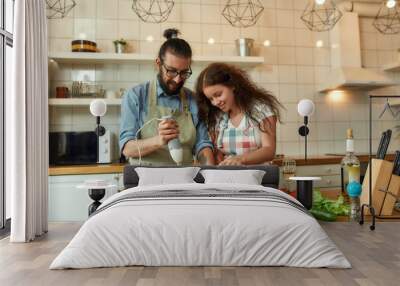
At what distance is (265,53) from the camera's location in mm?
5516

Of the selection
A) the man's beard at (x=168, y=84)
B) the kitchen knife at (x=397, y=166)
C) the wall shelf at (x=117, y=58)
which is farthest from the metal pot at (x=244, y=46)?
the kitchen knife at (x=397, y=166)

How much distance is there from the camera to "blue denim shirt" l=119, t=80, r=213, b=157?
431 centimetres

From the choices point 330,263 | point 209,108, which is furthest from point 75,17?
point 330,263

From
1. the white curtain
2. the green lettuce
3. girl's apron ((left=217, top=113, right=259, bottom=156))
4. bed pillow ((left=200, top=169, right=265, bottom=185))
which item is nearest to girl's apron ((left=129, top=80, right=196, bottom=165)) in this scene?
girl's apron ((left=217, top=113, right=259, bottom=156))

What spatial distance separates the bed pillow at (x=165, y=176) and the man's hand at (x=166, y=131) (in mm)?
447

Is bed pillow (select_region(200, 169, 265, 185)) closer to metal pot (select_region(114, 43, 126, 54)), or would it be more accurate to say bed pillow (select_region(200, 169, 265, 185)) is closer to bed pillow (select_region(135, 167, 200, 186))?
bed pillow (select_region(135, 167, 200, 186))

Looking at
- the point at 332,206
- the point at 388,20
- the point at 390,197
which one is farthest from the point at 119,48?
the point at 388,20

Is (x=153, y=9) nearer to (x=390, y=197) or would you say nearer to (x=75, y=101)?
(x=75, y=101)

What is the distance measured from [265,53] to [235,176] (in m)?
2.38

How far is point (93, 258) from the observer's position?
2.55m

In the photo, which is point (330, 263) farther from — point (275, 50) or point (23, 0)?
point (275, 50)

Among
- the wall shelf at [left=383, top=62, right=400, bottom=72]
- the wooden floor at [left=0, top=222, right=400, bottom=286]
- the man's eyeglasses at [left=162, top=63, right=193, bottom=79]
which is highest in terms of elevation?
the wall shelf at [left=383, top=62, right=400, bottom=72]

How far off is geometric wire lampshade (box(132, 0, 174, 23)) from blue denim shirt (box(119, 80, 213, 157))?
1215 mm

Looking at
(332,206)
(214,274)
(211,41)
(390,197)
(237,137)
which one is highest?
(211,41)
